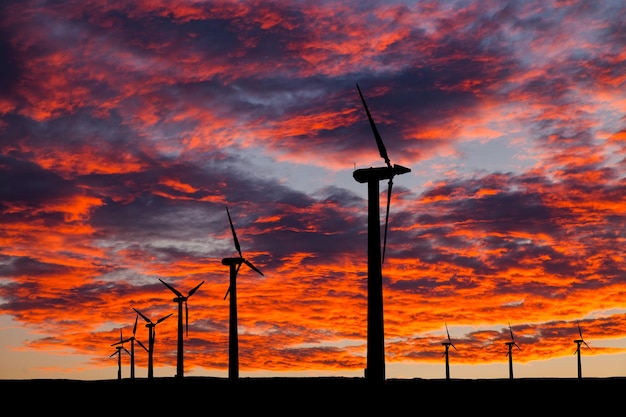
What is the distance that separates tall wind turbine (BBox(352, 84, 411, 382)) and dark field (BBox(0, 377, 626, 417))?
1.81 metres

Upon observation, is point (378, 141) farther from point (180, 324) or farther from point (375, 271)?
point (180, 324)

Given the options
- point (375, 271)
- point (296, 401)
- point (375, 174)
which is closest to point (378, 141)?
point (375, 174)

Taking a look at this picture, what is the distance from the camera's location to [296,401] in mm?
86250

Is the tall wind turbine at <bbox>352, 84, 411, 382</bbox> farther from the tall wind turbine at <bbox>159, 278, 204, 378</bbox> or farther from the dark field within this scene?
the tall wind turbine at <bbox>159, 278, 204, 378</bbox>

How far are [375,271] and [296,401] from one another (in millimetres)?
16245

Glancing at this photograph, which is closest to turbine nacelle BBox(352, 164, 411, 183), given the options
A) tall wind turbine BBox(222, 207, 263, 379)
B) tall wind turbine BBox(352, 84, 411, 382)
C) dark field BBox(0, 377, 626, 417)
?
tall wind turbine BBox(352, 84, 411, 382)

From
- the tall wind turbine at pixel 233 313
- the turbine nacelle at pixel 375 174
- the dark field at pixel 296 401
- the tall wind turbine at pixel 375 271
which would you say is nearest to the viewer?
the tall wind turbine at pixel 375 271

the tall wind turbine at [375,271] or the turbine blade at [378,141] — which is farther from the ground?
the turbine blade at [378,141]

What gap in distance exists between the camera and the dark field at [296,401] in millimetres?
77938

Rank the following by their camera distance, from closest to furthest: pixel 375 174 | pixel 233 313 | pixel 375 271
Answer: pixel 375 271 < pixel 375 174 < pixel 233 313

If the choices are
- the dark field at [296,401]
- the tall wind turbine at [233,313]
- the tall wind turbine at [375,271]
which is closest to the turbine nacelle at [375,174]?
the tall wind turbine at [375,271]

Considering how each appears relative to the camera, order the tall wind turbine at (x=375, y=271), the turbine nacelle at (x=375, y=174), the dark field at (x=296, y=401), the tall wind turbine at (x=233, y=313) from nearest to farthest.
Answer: the tall wind turbine at (x=375, y=271) → the dark field at (x=296, y=401) → the turbine nacelle at (x=375, y=174) → the tall wind turbine at (x=233, y=313)

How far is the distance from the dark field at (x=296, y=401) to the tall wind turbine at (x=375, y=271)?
1.81m

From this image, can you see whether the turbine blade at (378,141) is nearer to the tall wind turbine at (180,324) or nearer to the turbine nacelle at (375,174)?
the turbine nacelle at (375,174)
